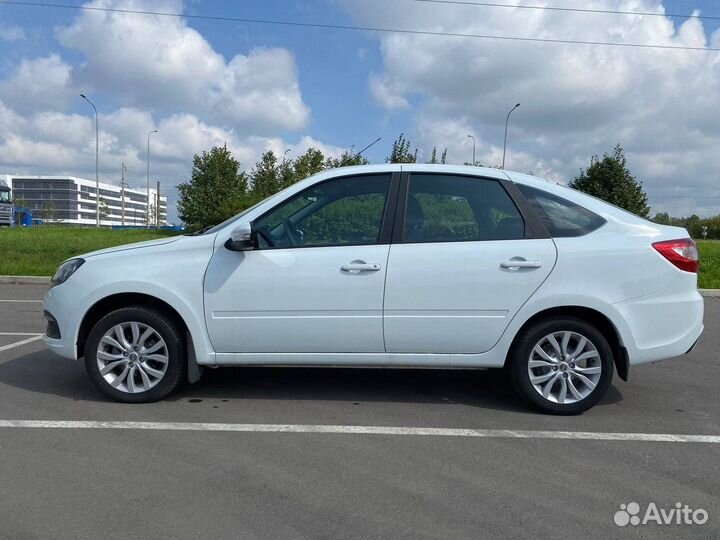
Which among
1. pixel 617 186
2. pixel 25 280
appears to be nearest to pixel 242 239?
pixel 25 280

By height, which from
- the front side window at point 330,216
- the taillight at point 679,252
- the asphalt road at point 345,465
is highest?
the front side window at point 330,216

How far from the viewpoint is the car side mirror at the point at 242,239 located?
4199mm

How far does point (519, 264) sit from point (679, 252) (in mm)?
1154

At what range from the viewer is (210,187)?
1662 inches

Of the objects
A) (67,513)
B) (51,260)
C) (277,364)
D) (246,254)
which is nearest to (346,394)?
(277,364)

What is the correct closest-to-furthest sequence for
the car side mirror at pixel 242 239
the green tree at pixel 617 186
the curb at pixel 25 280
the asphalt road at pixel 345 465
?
the asphalt road at pixel 345 465
the car side mirror at pixel 242 239
the curb at pixel 25 280
the green tree at pixel 617 186

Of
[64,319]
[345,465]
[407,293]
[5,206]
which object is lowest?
[345,465]

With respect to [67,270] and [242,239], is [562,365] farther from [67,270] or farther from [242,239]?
[67,270]

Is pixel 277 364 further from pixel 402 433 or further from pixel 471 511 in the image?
pixel 471 511

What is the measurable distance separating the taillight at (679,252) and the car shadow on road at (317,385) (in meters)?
1.25

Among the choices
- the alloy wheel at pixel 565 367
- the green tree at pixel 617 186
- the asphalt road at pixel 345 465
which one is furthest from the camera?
the green tree at pixel 617 186

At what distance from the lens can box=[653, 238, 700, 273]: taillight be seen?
13.9 ft

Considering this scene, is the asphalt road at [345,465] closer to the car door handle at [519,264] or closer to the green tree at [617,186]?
the car door handle at [519,264]

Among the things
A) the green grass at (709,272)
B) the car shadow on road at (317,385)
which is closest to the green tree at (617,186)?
the green grass at (709,272)
